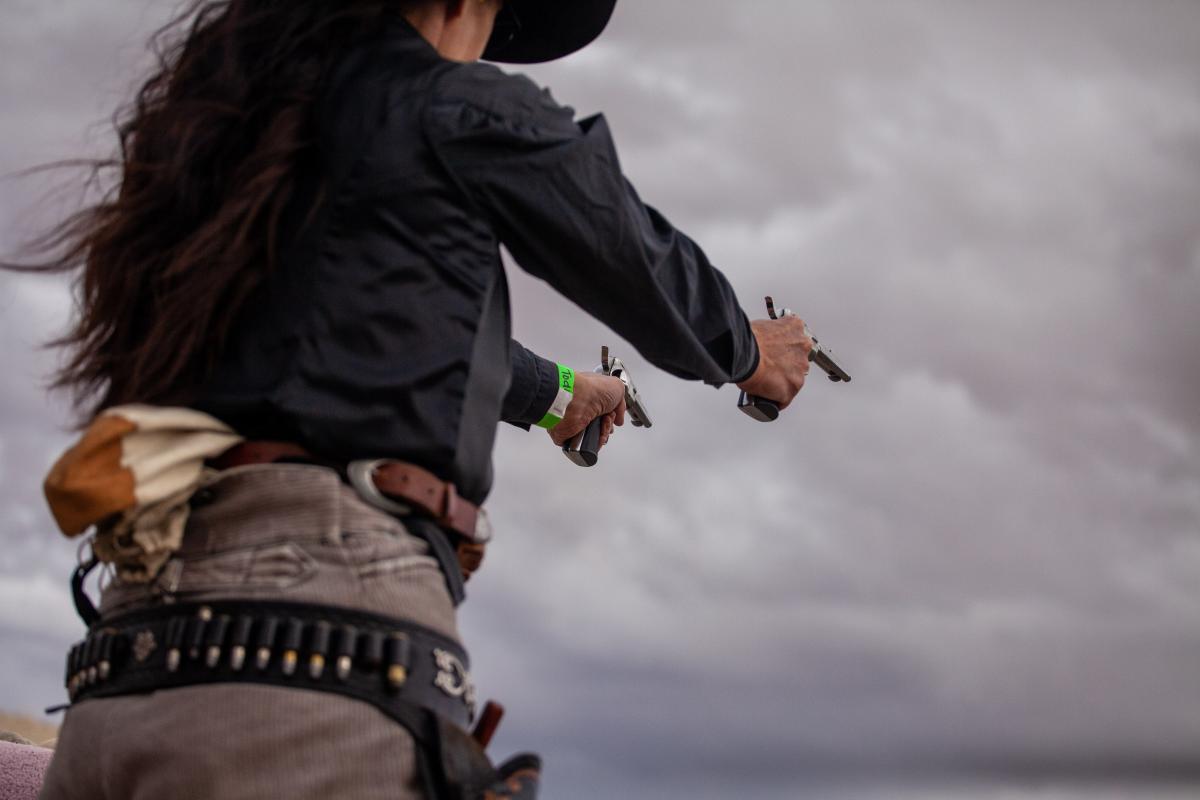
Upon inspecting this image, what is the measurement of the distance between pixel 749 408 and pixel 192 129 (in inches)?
67.3

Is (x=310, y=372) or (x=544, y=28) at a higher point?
(x=544, y=28)

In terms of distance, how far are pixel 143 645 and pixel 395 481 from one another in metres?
0.58

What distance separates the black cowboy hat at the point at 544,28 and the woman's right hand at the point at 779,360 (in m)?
0.97

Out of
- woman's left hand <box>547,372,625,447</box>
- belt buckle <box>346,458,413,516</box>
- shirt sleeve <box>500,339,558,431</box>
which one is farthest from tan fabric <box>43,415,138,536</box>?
woman's left hand <box>547,372,625,447</box>

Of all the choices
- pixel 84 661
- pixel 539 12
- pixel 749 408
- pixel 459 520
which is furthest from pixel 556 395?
pixel 84 661

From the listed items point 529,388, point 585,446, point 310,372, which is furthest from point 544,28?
point 310,372

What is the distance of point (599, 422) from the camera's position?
4.36 m

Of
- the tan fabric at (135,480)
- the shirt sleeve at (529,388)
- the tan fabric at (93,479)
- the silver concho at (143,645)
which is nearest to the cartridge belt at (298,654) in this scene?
the silver concho at (143,645)

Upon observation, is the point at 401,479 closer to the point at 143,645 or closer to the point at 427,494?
the point at 427,494

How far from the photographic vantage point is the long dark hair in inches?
108

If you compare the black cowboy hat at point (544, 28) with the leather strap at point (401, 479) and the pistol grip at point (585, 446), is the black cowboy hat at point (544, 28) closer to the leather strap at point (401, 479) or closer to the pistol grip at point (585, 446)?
the pistol grip at point (585, 446)

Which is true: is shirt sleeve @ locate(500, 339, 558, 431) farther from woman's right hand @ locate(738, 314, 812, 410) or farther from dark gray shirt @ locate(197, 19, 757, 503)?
dark gray shirt @ locate(197, 19, 757, 503)

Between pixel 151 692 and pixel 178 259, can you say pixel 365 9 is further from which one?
pixel 151 692

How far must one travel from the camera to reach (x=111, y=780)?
2.54 metres
